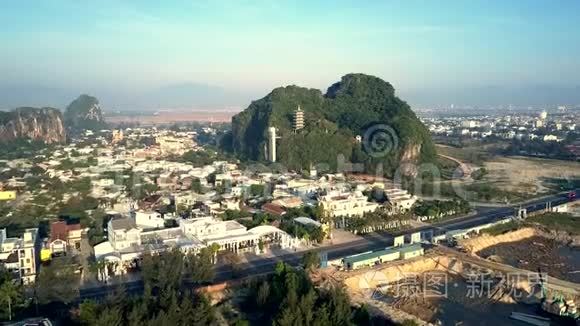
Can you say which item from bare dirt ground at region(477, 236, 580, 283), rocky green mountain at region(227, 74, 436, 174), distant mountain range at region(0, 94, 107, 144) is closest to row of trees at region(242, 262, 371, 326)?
bare dirt ground at region(477, 236, 580, 283)

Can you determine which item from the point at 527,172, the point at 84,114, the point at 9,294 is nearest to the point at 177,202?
the point at 9,294

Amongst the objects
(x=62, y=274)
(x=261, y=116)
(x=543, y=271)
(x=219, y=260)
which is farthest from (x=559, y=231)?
(x=261, y=116)

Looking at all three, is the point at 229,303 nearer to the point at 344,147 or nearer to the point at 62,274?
the point at 62,274

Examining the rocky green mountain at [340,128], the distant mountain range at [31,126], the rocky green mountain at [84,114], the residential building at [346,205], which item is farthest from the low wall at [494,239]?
the rocky green mountain at [84,114]

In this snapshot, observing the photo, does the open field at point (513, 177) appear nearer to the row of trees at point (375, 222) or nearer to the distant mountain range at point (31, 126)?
the row of trees at point (375, 222)

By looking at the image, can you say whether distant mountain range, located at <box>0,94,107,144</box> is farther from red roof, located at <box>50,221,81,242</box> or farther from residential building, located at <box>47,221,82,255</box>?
residential building, located at <box>47,221,82,255</box>

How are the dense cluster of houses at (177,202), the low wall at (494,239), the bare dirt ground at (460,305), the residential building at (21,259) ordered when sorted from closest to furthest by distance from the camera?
1. the bare dirt ground at (460,305)
2. the residential building at (21,259)
3. the dense cluster of houses at (177,202)
4. the low wall at (494,239)
